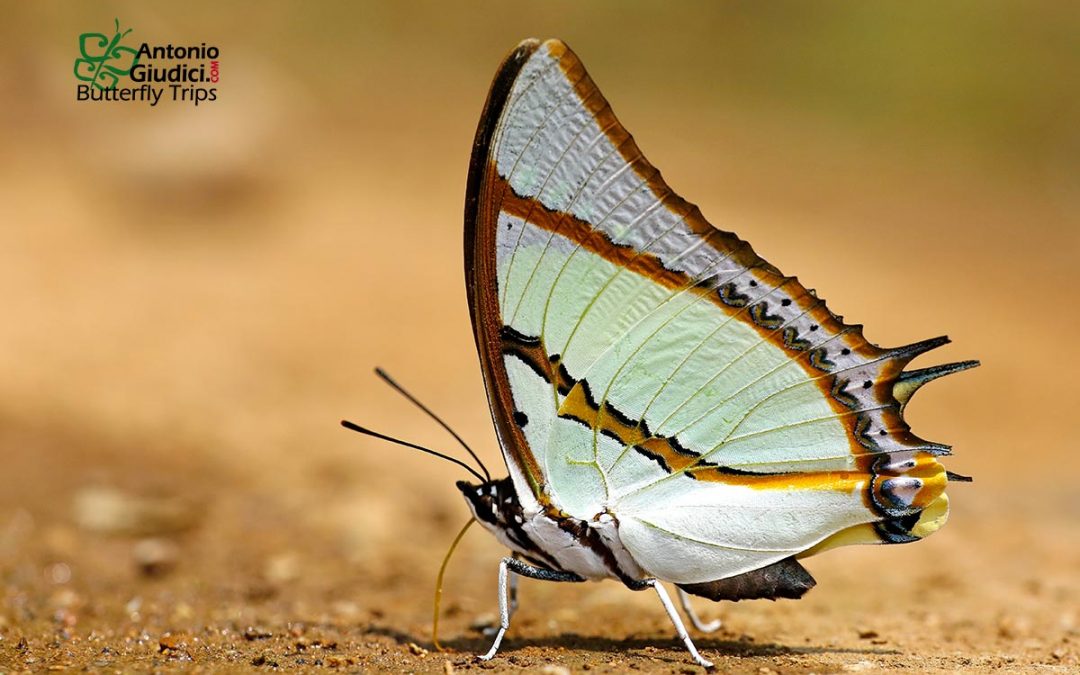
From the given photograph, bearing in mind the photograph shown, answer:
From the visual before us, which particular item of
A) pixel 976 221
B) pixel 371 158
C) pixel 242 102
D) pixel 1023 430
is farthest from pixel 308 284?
pixel 976 221

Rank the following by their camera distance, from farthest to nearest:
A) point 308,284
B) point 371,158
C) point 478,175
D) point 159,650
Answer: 1. point 371,158
2. point 308,284
3. point 159,650
4. point 478,175

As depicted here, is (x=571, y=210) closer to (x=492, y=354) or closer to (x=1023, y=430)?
(x=492, y=354)


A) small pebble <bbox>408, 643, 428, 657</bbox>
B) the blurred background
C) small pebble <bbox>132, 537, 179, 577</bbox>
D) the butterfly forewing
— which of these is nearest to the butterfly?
the butterfly forewing

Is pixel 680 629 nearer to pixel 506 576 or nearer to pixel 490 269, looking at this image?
pixel 506 576

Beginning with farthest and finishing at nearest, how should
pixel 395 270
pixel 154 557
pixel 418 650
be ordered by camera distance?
1. pixel 395 270
2. pixel 154 557
3. pixel 418 650

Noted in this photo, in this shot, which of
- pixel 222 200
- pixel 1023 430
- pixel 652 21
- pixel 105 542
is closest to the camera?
pixel 105 542

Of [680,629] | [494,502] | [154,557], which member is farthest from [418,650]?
[154,557]
